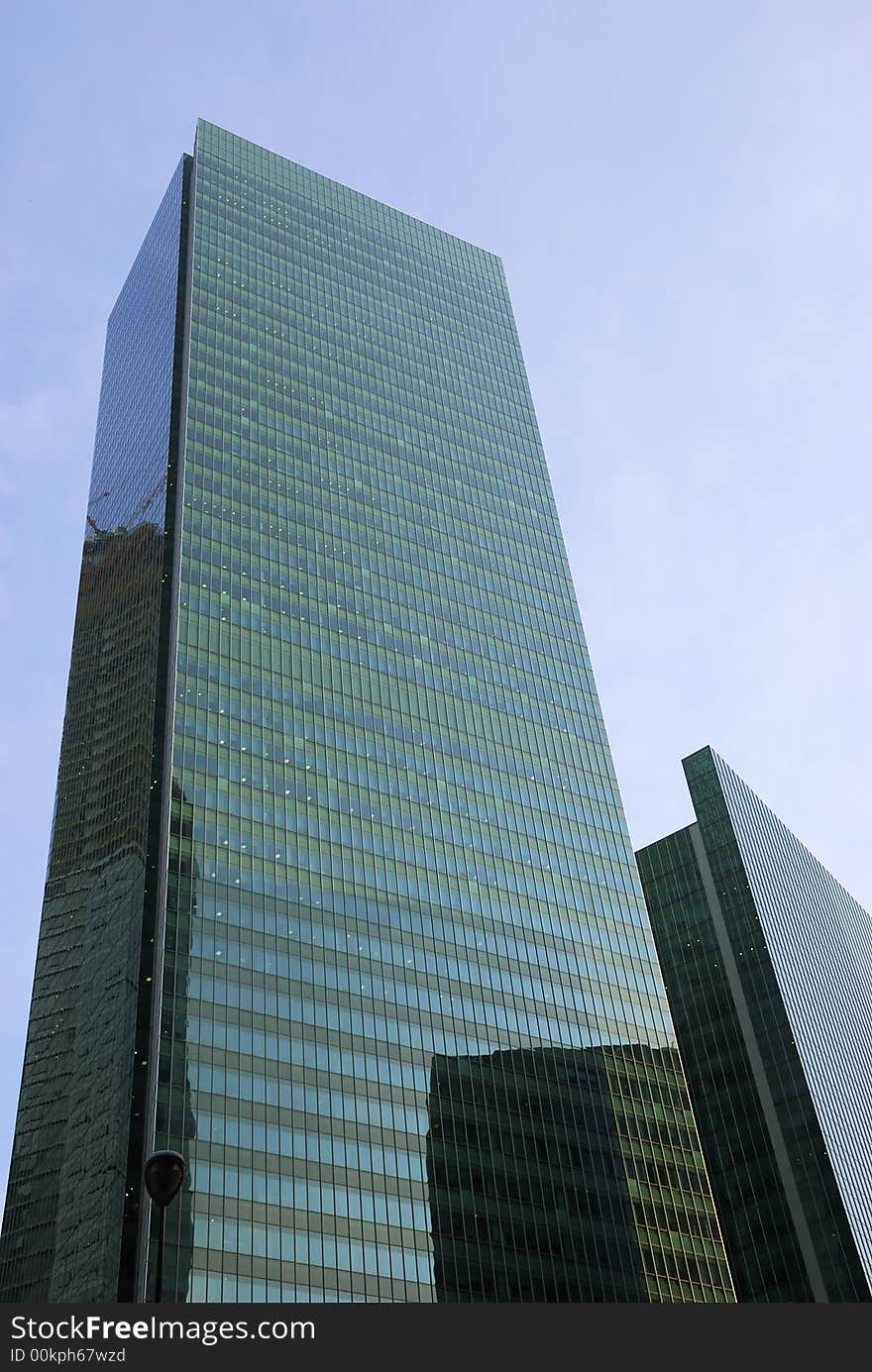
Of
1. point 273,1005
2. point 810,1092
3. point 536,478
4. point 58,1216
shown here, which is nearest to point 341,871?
point 273,1005

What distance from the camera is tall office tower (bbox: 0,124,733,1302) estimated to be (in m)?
85.8

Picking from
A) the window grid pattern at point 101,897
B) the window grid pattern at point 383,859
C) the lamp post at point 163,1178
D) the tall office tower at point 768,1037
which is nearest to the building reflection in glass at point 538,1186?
the window grid pattern at point 383,859

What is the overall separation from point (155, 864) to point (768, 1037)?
63530 mm

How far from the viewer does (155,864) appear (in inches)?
3762

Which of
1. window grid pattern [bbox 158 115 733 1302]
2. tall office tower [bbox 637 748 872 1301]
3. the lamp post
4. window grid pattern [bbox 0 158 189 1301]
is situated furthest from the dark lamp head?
tall office tower [bbox 637 748 872 1301]

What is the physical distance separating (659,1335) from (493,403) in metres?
137

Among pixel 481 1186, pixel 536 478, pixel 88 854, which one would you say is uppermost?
pixel 536 478

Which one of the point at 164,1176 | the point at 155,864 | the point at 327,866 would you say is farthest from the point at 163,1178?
the point at 327,866

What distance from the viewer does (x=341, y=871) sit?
101 m

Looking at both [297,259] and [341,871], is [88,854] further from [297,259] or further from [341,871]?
[297,259]

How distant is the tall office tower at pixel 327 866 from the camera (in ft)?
281

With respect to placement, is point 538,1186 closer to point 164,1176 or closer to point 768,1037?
point 768,1037

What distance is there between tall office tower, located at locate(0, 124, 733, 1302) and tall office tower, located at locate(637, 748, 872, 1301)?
19796 mm

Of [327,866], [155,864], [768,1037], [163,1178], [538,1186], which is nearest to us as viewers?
[163,1178]
